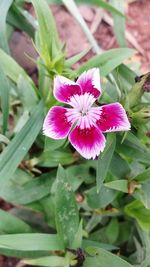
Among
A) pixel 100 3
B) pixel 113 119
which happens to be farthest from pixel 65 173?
pixel 100 3

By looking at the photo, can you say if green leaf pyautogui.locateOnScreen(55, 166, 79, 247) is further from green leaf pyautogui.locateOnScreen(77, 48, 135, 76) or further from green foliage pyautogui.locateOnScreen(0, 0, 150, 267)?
green leaf pyautogui.locateOnScreen(77, 48, 135, 76)

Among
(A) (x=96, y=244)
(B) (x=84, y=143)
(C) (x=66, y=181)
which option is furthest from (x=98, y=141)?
(A) (x=96, y=244)

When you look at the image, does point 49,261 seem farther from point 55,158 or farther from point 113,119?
point 113,119

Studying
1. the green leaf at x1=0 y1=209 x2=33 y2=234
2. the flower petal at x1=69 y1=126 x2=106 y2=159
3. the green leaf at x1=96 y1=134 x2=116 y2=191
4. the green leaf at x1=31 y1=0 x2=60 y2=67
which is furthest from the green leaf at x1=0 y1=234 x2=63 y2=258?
the green leaf at x1=31 y1=0 x2=60 y2=67

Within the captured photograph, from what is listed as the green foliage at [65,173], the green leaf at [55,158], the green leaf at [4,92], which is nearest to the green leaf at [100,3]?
the green foliage at [65,173]

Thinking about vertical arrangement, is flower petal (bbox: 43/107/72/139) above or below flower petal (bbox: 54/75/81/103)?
below

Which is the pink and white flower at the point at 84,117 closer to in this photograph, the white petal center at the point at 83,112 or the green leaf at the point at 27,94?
the white petal center at the point at 83,112

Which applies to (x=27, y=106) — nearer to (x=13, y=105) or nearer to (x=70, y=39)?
(x=13, y=105)
